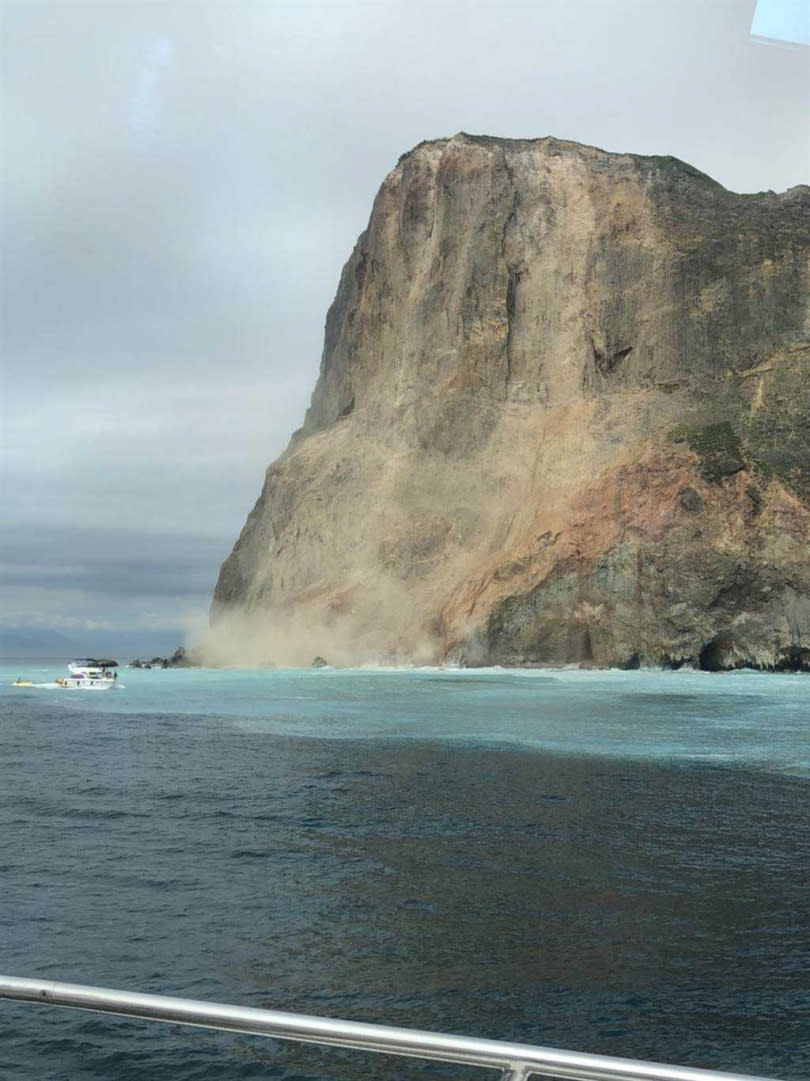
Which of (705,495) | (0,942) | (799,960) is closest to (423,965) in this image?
(799,960)

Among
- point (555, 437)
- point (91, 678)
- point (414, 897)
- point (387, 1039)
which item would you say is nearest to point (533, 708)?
point (414, 897)

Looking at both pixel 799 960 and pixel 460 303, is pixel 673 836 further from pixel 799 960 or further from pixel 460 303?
pixel 460 303

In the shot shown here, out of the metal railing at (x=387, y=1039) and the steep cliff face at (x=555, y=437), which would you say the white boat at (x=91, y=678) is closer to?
the steep cliff face at (x=555, y=437)

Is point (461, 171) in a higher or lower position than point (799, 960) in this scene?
higher

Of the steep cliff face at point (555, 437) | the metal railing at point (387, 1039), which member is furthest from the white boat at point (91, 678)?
the metal railing at point (387, 1039)

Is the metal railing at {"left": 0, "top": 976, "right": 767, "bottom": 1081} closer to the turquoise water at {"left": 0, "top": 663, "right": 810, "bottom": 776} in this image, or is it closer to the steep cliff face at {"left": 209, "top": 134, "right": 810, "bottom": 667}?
the turquoise water at {"left": 0, "top": 663, "right": 810, "bottom": 776}

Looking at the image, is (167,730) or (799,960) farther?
(167,730)

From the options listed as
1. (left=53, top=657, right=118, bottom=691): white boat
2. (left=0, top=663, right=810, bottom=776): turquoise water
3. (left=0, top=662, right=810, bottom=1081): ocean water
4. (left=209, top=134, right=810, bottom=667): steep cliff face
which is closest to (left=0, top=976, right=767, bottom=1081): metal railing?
A: (left=0, top=662, right=810, bottom=1081): ocean water
